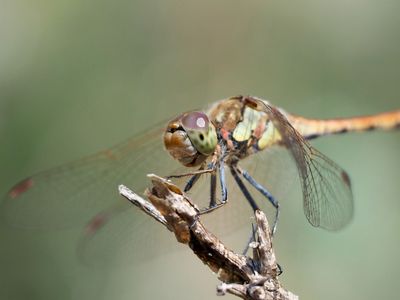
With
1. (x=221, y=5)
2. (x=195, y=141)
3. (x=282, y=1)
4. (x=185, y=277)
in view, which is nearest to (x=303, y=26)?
(x=282, y=1)

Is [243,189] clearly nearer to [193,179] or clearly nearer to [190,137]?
[193,179]

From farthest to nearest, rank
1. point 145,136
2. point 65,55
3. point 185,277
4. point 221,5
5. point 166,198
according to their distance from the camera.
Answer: point 221,5
point 65,55
point 185,277
point 145,136
point 166,198

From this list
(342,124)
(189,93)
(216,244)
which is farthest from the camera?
(189,93)

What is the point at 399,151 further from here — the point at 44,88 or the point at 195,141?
the point at 44,88

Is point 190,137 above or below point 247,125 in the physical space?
below

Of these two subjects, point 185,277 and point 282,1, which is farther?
point 282,1

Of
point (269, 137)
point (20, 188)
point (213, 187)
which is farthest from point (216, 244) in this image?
point (20, 188)

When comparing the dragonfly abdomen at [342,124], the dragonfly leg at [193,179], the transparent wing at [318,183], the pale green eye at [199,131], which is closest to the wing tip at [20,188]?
the dragonfly leg at [193,179]
